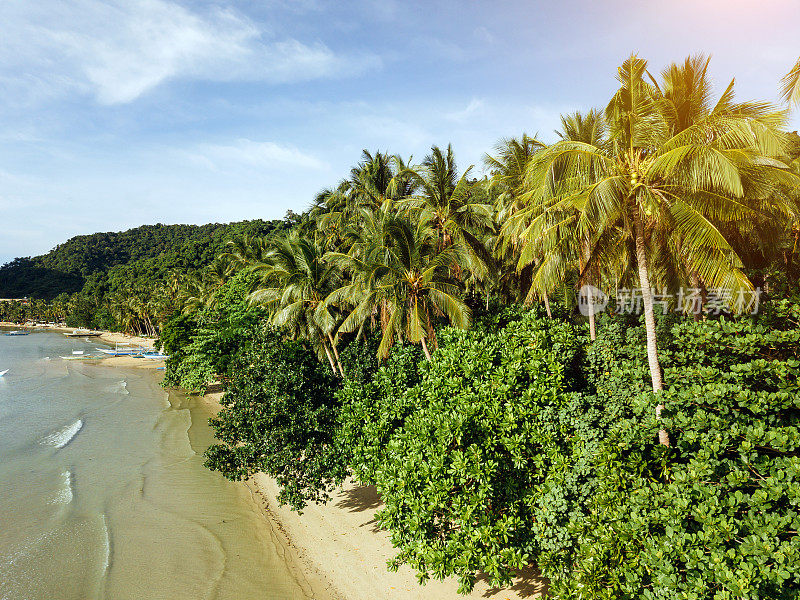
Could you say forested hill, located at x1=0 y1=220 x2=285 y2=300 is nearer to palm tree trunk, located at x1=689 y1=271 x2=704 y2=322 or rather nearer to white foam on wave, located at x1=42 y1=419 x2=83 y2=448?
white foam on wave, located at x1=42 y1=419 x2=83 y2=448

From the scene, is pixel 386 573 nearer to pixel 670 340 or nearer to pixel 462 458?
pixel 462 458

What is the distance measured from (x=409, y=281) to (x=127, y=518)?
48.7 feet

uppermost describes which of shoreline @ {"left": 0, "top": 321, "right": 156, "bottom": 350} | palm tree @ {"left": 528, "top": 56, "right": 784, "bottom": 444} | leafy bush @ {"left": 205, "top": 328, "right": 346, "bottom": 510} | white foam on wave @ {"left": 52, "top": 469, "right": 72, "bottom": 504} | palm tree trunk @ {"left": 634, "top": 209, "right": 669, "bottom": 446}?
palm tree @ {"left": 528, "top": 56, "right": 784, "bottom": 444}

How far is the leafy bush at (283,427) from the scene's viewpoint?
14.2 meters

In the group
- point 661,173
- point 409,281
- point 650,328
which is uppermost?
point 661,173

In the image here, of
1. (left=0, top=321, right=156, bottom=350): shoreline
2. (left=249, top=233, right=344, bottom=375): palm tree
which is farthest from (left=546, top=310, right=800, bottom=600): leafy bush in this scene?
(left=0, top=321, right=156, bottom=350): shoreline

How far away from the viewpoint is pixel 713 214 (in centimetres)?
885

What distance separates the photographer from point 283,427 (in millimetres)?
14641

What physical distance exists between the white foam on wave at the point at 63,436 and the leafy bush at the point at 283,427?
17.7 metres

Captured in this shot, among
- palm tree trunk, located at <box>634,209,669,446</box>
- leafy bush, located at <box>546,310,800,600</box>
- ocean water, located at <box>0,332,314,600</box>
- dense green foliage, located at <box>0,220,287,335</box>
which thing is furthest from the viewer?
dense green foliage, located at <box>0,220,287,335</box>

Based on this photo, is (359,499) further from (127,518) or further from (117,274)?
(117,274)

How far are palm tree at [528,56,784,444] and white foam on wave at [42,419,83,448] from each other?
1249 inches

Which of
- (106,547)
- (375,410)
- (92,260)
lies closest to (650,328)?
(375,410)

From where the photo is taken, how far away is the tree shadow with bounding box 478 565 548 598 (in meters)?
10.5
